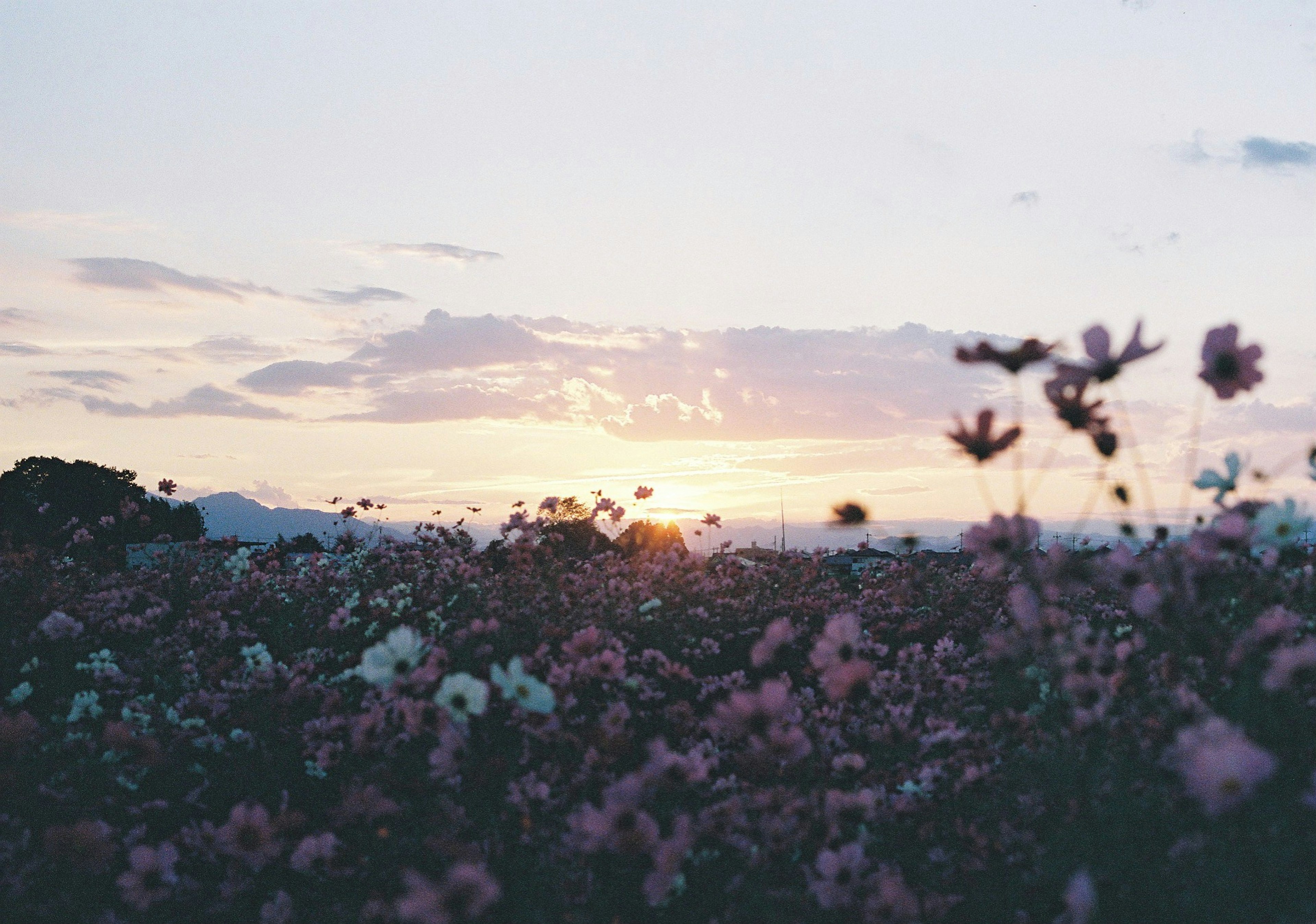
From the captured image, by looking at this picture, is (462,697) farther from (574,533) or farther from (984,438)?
(574,533)

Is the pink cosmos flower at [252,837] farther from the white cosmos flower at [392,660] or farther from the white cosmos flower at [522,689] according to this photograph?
the white cosmos flower at [522,689]

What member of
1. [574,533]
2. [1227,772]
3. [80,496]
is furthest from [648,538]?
[80,496]

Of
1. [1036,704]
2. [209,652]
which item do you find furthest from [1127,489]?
[209,652]

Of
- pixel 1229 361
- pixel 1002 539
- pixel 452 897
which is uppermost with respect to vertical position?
pixel 1229 361

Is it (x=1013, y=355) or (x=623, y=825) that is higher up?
(x=1013, y=355)

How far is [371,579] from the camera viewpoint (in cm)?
834

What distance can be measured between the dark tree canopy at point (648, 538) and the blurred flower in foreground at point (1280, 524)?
6.99 meters

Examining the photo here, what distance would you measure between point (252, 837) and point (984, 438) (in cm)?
239

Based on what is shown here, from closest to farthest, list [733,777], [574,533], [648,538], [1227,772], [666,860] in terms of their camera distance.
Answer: [1227,772] → [666,860] → [733,777] → [648,538] → [574,533]

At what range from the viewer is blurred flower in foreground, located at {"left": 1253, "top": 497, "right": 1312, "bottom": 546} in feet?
8.83

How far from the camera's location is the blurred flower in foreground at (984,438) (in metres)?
2.59

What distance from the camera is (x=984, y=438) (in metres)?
2.61

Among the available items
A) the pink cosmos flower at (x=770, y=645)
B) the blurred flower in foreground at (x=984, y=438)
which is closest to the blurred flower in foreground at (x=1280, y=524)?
the blurred flower in foreground at (x=984, y=438)

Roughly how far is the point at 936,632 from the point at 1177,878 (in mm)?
4904
